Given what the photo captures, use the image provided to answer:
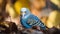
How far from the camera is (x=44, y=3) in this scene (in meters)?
A: 1.26

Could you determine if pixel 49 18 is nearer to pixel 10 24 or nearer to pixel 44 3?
pixel 44 3

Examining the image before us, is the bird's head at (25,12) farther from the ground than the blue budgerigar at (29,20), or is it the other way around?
the bird's head at (25,12)

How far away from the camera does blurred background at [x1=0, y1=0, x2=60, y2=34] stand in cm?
122

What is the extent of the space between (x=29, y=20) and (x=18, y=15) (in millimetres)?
67

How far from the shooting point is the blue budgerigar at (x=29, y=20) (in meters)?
1.22

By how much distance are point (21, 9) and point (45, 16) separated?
13 centimetres

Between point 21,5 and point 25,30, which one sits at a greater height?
point 21,5

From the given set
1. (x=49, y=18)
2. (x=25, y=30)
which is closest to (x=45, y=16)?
(x=49, y=18)

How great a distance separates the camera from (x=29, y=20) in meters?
1.23

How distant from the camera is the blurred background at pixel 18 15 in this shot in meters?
1.22

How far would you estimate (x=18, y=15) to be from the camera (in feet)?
4.11

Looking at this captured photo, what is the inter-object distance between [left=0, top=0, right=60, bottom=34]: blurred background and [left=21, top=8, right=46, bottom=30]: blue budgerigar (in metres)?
0.02

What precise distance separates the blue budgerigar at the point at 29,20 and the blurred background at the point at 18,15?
0.07 feet

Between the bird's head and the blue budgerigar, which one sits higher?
the bird's head
